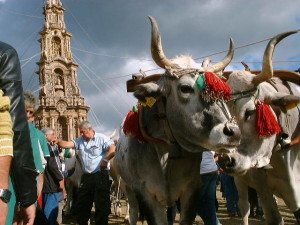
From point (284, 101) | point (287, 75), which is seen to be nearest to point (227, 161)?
point (284, 101)

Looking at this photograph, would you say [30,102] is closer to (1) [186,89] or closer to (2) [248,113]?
(1) [186,89]

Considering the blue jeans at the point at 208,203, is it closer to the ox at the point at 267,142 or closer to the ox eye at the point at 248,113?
the ox at the point at 267,142

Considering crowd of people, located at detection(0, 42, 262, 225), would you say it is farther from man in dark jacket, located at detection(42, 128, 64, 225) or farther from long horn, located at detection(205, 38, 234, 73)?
long horn, located at detection(205, 38, 234, 73)

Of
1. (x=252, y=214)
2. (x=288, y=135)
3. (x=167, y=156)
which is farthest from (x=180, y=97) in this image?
(x=252, y=214)

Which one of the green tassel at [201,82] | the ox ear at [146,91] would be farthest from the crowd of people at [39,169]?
the green tassel at [201,82]

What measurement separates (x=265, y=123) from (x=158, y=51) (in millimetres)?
1453

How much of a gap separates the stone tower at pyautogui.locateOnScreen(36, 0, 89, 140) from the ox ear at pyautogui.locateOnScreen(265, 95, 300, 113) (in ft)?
113

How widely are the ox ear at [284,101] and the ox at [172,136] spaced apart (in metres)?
0.71

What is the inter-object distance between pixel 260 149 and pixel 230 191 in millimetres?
6616

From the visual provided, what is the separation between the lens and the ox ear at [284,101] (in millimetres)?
4148

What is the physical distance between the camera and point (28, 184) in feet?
6.76

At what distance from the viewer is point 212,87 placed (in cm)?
367

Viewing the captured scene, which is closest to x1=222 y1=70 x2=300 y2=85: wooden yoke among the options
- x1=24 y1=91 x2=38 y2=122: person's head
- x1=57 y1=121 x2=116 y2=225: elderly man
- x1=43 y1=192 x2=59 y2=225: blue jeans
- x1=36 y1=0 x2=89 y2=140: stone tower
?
x1=24 y1=91 x2=38 y2=122: person's head

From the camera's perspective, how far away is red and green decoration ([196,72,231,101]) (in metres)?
3.67
